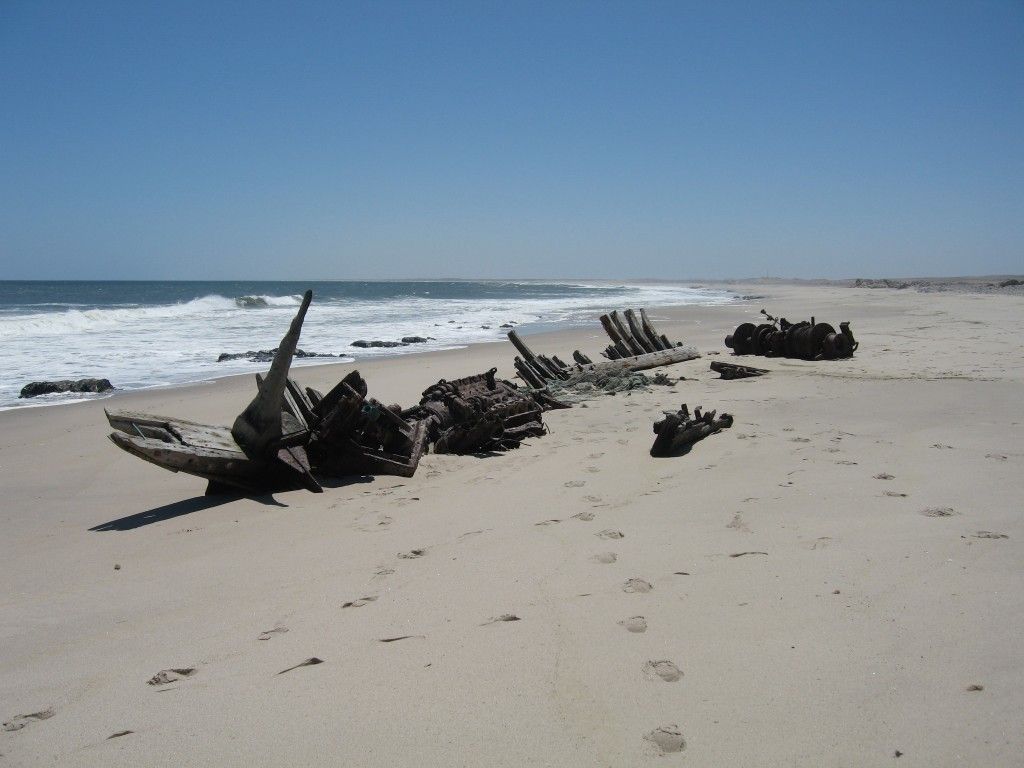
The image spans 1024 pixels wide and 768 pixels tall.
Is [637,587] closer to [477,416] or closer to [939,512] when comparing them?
[939,512]

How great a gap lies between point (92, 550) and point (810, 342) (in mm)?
11120

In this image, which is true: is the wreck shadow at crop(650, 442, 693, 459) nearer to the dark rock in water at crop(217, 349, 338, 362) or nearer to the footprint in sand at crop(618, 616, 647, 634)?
the footprint in sand at crop(618, 616, 647, 634)

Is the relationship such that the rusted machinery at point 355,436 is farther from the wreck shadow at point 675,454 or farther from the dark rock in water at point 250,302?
the dark rock in water at point 250,302

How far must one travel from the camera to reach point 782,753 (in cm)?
210

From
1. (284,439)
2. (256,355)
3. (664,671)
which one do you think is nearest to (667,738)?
(664,671)

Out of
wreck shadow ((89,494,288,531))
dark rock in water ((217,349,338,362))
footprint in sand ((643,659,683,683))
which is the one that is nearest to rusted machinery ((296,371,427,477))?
wreck shadow ((89,494,288,531))

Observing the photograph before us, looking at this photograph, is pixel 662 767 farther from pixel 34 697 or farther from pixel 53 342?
pixel 53 342

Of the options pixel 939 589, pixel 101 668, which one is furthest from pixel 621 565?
pixel 101 668

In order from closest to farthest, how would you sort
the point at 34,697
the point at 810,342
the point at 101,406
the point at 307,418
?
the point at 34,697 < the point at 307,418 < the point at 101,406 < the point at 810,342

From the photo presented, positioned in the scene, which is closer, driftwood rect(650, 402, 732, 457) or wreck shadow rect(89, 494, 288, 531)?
wreck shadow rect(89, 494, 288, 531)

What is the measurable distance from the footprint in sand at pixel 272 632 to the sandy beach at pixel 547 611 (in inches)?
0.4

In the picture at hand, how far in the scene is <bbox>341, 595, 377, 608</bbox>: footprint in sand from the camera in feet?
10.9

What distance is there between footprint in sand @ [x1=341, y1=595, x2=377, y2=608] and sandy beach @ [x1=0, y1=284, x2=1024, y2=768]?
4cm

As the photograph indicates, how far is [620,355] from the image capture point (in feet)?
38.8
